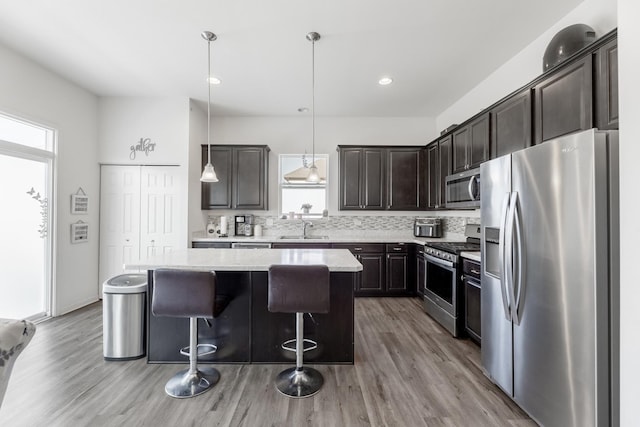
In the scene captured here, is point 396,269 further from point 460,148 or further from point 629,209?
point 629,209

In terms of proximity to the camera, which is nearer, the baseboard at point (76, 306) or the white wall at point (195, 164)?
the baseboard at point (76, 306)

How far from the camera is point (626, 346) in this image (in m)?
1.34

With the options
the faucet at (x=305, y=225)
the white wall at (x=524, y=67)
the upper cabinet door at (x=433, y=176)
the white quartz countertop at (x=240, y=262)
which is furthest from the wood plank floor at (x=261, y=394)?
the white wall at (x=524, y=67)

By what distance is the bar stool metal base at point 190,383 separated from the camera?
207 centimetres

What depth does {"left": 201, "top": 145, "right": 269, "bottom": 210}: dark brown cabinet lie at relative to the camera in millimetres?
4680

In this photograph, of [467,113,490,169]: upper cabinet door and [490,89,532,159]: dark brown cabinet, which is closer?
[490,89,532,159]: dark brown cabinet

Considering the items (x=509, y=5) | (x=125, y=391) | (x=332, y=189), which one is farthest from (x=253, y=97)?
(x=125, y=391)

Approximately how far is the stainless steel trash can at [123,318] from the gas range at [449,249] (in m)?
3.06

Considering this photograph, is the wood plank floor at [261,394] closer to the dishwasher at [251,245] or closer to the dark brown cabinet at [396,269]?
the dark brown cabinet at [396,269]

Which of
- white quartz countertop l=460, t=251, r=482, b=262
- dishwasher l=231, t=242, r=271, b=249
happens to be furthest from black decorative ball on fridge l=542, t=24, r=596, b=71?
dishwasher l=231, t=242, r=271, b=249

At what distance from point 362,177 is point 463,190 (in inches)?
64.7

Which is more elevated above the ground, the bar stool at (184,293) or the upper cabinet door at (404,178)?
the upper cabinet door at (404,178)

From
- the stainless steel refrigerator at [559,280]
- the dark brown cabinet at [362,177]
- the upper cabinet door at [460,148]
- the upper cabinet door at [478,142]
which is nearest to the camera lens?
the stainless steel refrigerator at [559,280]

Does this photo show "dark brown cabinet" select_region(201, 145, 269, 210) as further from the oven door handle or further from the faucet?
the oven door handle
